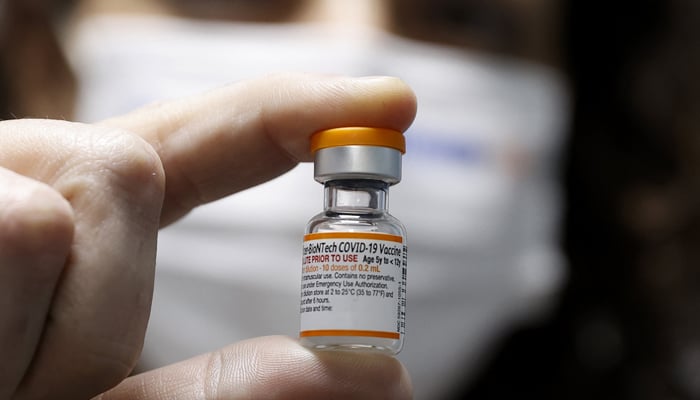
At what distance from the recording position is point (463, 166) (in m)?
2.15

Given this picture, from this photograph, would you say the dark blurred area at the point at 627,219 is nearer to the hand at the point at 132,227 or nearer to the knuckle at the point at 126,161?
the hand at the point at 132,227

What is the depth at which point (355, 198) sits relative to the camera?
1.00 meters

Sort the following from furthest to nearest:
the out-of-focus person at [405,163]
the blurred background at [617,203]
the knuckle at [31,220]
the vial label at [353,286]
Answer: the blurred background at [617,203], the out-of-focus person at [405,163], the vial label at [353,286], the knuckle at [31,220]

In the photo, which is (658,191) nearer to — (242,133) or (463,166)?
(463,166)

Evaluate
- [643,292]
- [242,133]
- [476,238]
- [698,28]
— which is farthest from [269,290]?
[698,28]

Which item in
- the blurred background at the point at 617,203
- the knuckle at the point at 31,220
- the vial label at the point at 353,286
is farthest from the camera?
the blurred background at the point at 617,203

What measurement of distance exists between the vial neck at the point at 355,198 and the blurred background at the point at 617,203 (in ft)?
4.88

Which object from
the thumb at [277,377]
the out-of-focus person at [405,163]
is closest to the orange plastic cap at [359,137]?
the thumb at [277,377]

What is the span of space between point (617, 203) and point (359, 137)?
194 centimetres

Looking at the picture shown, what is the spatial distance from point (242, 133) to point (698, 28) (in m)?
2.26

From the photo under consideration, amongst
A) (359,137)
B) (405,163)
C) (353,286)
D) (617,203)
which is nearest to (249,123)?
(359,137)

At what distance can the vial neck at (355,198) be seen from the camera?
99 centimetres

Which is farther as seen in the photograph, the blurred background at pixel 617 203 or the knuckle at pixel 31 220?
the blurred background at pixel 617 203

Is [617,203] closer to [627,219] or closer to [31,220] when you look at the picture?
[627,219]
